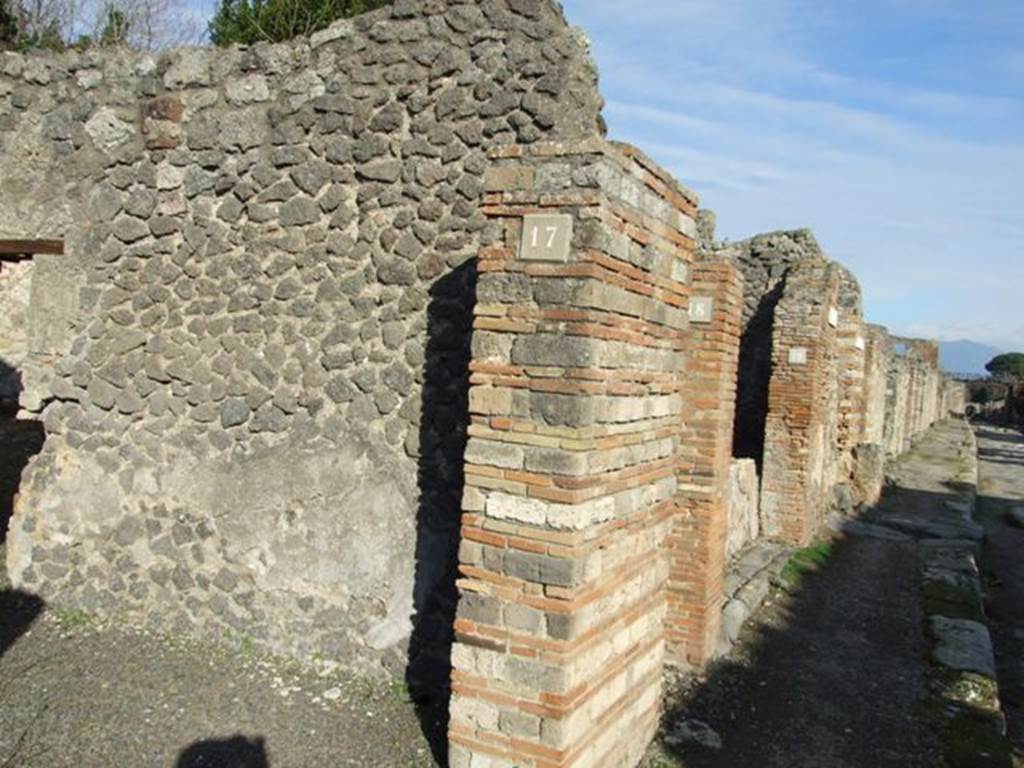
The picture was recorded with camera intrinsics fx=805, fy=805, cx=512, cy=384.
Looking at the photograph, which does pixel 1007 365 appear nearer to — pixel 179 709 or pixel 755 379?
pixel 755 379

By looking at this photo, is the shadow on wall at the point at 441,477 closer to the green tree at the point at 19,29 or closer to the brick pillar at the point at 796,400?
the brick pillar at the point at 796,400

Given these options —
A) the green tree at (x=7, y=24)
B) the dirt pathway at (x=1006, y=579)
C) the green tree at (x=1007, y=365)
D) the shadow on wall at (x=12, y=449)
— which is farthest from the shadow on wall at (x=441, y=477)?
the green tree at (x=1007, y=365)

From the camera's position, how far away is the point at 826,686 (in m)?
5.65

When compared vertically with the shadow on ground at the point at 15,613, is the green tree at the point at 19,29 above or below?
above

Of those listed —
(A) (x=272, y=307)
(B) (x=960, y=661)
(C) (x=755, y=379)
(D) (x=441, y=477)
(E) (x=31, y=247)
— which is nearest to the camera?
(D) (x=441, y=477)

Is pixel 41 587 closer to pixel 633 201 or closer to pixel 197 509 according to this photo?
pixel 197 509

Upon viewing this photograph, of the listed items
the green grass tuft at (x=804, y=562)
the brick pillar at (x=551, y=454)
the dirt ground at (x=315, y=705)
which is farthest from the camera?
the green grass tuft at (x=804, y=562)

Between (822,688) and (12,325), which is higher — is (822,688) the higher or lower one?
the lower one

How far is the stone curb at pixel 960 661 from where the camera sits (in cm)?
477

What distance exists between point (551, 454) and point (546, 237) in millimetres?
922

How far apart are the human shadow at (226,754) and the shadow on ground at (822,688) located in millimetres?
2014

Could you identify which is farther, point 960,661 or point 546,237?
point 960,661

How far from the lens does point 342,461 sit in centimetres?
499

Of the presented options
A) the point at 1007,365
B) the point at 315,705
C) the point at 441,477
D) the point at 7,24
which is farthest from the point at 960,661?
the point at 1007,365
